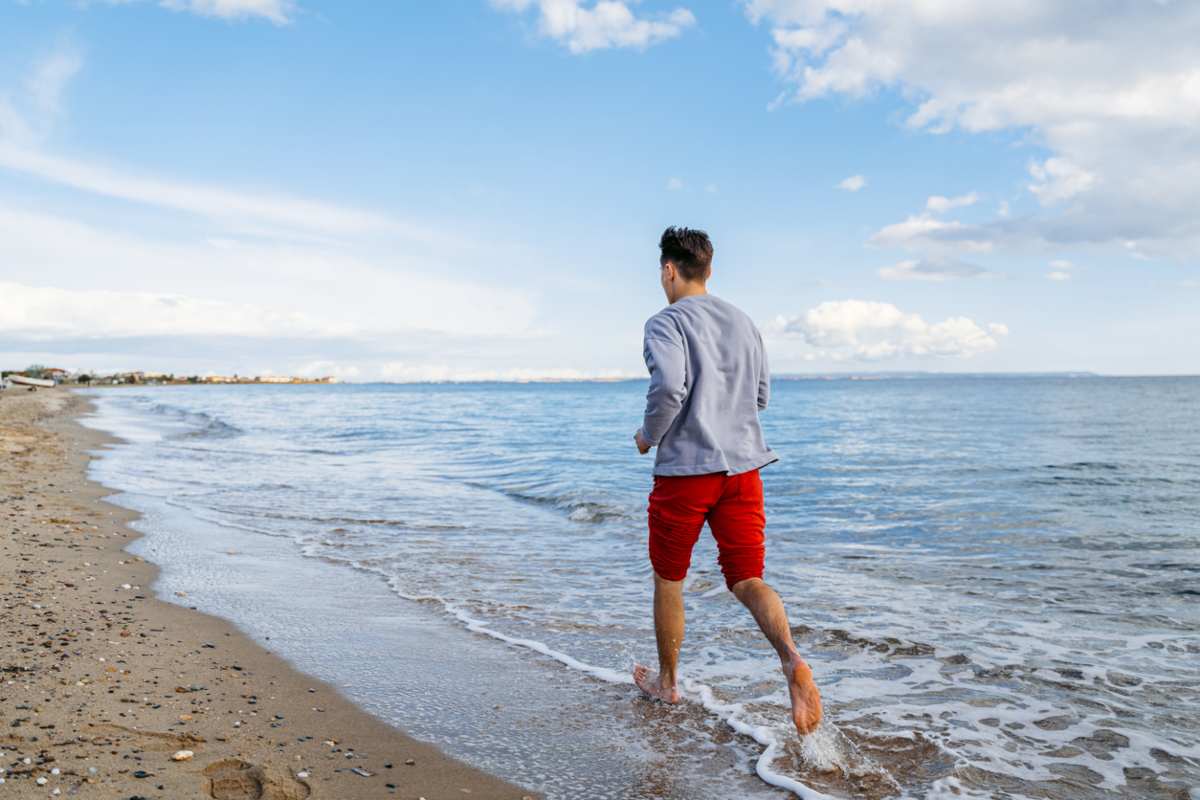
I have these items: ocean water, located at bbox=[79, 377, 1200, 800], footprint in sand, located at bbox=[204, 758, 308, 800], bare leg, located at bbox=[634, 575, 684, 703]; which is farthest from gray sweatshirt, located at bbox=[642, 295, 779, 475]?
footprint in sand, located at bbox=[204, 758, 308, 800]

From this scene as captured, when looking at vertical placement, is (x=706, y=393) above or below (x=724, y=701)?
above

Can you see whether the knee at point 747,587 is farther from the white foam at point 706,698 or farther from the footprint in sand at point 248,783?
the footprint in sand at point 248,783

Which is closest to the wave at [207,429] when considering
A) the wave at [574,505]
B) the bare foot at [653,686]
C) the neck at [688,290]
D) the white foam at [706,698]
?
the wave at [574,505]

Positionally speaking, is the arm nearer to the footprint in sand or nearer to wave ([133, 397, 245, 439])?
the footprint in sand

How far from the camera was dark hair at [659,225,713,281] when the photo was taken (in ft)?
12.5

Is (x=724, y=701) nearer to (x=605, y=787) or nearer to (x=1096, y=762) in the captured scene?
(x=605, y=787)

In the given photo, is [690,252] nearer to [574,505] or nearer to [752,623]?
[752,623]

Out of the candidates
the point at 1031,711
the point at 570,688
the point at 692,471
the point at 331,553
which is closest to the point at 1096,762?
the point at 1031,711

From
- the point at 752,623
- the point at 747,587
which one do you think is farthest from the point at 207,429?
the point at 747,587

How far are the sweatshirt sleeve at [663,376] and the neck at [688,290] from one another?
29 centimetres

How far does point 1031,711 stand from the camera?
4.00 m

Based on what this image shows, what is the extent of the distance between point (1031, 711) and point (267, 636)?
14.3ft

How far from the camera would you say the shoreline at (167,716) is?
9.32ft

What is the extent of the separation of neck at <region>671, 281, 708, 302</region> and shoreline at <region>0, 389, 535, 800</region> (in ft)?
7.50
